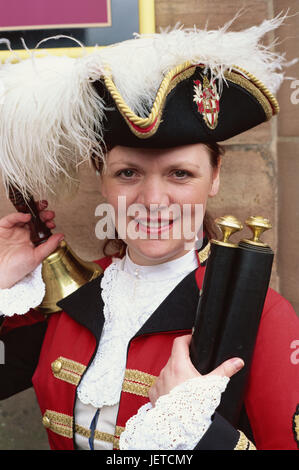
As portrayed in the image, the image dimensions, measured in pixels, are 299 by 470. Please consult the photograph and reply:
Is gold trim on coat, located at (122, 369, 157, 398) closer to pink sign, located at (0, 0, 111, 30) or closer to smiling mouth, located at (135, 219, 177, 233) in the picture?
smiling mouth, located at (135, 219, 177, 233)

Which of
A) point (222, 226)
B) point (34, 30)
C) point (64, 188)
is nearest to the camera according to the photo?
point (222, 226)

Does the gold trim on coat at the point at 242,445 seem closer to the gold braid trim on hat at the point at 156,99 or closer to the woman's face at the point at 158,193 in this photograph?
the woman's face at the point at 158,193

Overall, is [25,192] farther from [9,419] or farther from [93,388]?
[9,419]

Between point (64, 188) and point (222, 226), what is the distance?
71 centimetres

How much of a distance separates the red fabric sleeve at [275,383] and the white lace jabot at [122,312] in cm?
33

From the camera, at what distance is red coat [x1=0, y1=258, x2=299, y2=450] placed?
1.10 m

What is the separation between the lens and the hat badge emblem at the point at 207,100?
121 cm

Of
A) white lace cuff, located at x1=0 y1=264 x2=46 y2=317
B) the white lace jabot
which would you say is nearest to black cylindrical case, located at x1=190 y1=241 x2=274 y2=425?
the white lace jabot

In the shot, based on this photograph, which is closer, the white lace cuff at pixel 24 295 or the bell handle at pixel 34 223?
the white lace cuff at pixel 24 295

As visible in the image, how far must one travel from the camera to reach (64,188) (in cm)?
160

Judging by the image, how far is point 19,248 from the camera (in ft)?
5.31

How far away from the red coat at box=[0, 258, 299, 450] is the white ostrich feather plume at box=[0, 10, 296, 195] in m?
0.45

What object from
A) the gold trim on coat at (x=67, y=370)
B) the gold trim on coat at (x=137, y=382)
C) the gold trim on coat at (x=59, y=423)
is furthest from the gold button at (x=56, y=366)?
the gold trim on coat at (x=137, y=382)
